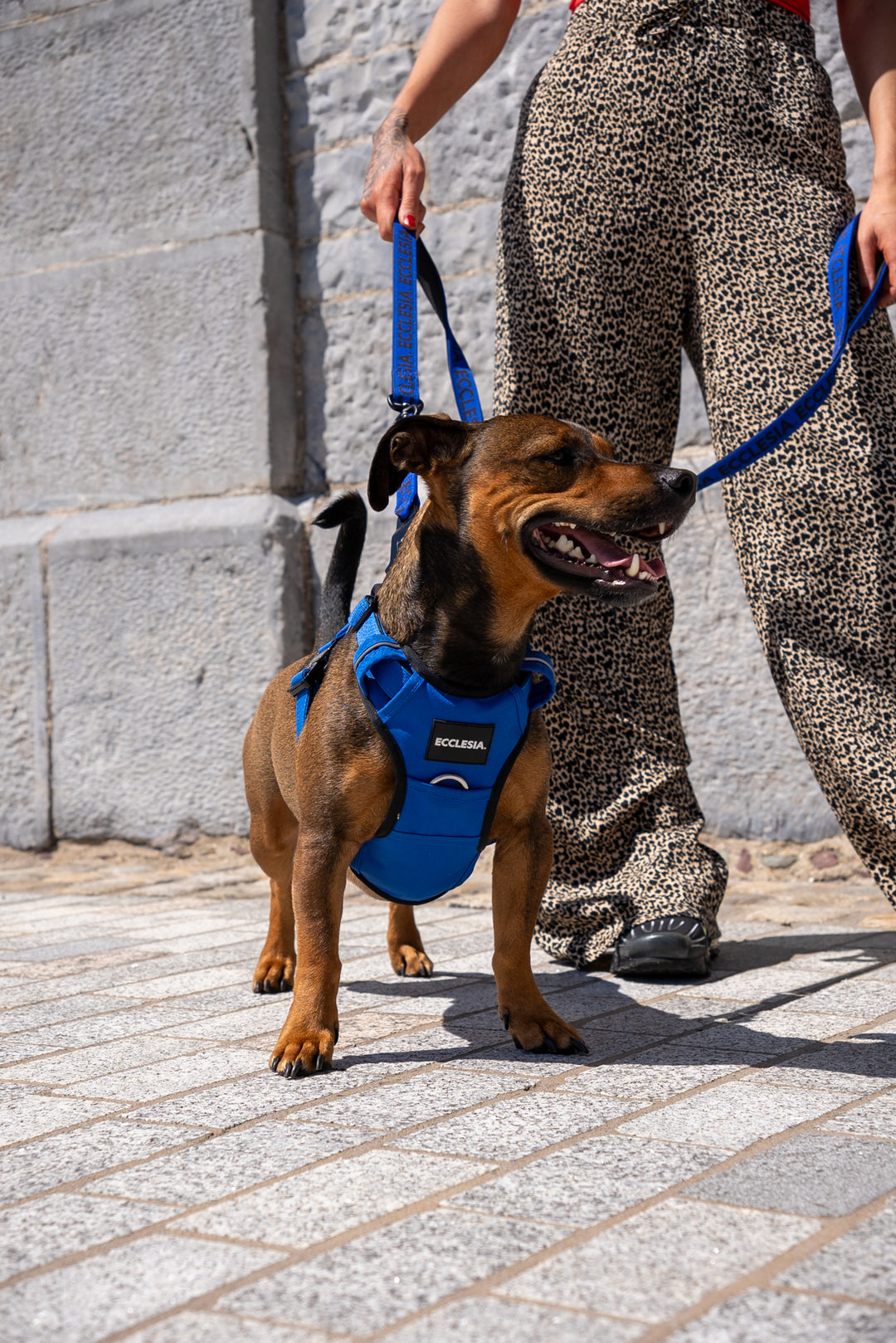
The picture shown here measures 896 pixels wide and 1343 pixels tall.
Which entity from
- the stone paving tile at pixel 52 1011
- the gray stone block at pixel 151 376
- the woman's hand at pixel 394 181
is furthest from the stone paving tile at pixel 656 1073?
the gray stone block at pixel 151 376

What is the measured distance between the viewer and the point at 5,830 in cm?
577

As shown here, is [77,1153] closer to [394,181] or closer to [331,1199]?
[331,1199]

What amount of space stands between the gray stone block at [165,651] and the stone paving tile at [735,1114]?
3.32 meters

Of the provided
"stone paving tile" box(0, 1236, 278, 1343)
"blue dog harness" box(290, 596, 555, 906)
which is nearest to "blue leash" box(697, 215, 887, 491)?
"blue dog harness" box(290, 596, 555, 906)

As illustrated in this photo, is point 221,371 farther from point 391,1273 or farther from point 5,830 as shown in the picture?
point 391,1273

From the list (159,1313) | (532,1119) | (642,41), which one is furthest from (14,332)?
(159,1313)

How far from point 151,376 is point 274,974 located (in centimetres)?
321

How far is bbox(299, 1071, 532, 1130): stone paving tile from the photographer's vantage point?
6.94 feet

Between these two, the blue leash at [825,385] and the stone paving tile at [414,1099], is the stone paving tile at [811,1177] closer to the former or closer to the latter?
the stone paving tile at [414,1099]

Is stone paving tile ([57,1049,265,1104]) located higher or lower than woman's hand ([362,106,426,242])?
lower

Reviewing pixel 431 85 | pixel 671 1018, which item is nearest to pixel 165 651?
pixel 431 85

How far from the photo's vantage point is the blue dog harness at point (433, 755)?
249 cm

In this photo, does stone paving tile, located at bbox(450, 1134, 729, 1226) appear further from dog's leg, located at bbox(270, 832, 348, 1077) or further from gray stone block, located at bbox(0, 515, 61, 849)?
gray stone block, located at bbox(0, 515, 61, 849)

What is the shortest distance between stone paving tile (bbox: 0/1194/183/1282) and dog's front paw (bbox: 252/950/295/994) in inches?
52.6
